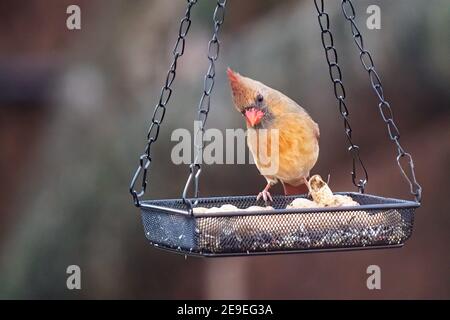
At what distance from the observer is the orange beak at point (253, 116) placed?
332 centimetres

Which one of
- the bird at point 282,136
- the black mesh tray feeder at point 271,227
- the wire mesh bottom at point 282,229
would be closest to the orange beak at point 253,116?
the bird at point 282,136

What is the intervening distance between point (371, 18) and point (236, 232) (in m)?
2.41

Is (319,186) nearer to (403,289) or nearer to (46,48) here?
(403,289)

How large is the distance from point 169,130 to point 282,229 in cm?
218

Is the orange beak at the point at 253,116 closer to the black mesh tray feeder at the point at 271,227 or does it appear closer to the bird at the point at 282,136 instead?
the bird at the point at 282,136

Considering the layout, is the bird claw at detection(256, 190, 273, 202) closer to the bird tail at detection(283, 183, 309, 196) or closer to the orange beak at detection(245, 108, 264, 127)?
the bird tail at detection(283, 183, 309, 196)

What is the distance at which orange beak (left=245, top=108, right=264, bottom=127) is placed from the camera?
3.32m

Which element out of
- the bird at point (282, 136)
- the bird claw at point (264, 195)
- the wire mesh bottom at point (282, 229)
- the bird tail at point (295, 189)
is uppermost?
the bird at point (282, 136)

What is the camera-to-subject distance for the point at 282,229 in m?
2.97

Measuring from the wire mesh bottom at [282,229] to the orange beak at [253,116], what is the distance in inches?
18.6

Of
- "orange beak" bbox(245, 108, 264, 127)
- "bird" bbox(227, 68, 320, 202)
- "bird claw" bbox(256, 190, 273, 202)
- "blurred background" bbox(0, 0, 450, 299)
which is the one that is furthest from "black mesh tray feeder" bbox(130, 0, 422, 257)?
"blurred background" bbox(0, 0, 450, 299)

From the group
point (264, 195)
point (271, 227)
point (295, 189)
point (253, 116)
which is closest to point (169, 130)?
point (295, 189)

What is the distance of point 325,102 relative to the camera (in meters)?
5.22

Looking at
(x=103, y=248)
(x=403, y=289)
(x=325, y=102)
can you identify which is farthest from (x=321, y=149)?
(x=103, y=248)
